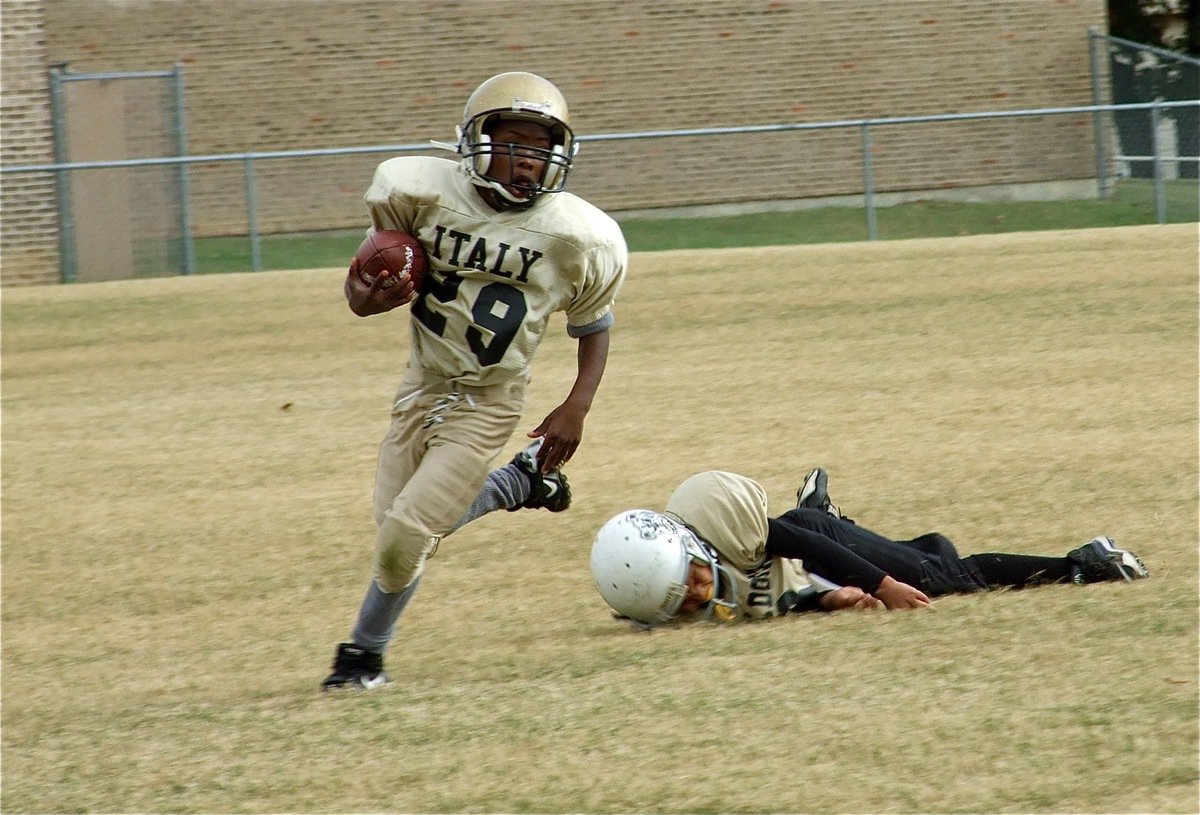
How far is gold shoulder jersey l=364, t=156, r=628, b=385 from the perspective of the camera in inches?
197

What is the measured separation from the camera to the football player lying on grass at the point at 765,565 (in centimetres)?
541

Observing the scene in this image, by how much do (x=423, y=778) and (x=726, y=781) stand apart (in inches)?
31.5

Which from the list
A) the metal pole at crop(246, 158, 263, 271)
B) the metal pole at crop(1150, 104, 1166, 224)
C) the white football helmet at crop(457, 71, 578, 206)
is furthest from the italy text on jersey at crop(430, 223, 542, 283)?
the metal pole at crop(1150, 104, 1166, 224)

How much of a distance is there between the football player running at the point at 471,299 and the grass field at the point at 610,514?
0.54 metres

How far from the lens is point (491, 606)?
6.29 metres

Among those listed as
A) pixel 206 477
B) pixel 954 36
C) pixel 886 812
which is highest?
pixel 954 36

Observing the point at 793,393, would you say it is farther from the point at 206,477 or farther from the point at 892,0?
the point at 892,0

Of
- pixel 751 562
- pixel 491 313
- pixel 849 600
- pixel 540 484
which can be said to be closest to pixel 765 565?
pixel 751 562

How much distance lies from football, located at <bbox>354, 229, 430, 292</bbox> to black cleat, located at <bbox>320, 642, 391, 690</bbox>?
4.02 ft

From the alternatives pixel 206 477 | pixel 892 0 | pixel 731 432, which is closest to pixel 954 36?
pixel 892 0

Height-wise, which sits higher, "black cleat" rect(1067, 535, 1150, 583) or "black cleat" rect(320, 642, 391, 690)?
"black cleat" rect(1067, 535, 1150, 583)

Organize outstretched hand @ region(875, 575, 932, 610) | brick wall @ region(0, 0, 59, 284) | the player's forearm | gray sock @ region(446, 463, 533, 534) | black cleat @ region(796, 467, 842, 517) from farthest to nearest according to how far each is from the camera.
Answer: brick wall @ region(0, 0, 59, 284)
black cleat @ region(796, 467, 842, 517)
gray sock @ region(446, 463, 533, 534)
outstretched hand @ region(875, 575, 932, 610)
the player's forearm

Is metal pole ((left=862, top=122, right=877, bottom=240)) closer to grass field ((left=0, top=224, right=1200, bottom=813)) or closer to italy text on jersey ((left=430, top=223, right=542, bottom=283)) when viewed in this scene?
grass field ((left=0, top=224, right=1200, bottom=813))

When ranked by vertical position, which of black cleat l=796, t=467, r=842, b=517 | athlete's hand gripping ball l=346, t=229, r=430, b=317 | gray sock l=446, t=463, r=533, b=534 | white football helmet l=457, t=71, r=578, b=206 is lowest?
black cleat l=796, t=467, r=842, b=517
